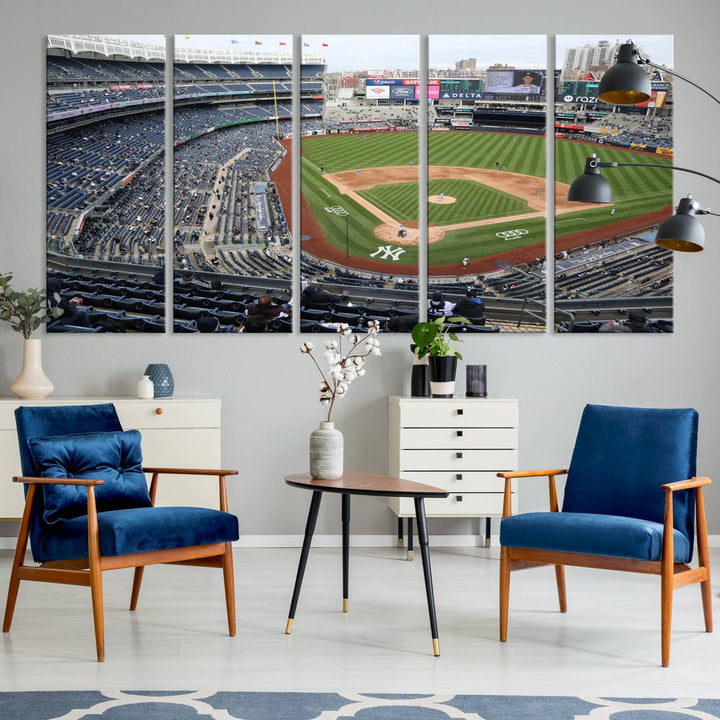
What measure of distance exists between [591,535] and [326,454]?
1077 millimetres

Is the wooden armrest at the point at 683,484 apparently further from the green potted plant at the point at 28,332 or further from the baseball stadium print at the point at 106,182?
the green potted plant at the point at 28,332

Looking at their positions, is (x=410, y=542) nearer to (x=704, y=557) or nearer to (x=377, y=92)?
(x=704, y=557)

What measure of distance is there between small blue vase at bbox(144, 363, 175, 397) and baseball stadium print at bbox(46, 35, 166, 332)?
0.96 feet

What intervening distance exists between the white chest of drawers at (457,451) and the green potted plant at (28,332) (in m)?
2.06

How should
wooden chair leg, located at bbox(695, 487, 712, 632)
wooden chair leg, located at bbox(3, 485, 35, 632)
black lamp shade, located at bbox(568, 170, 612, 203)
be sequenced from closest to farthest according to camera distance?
wooden chair leg, located at bbox(3, 485, 35, 632)
wooden chair leg, located at bbox(695, 487, 712, 632)
black lamp shade, located at bbox(568, 170, 612, 203)

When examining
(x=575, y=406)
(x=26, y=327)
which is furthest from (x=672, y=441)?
(x=26, y=327)

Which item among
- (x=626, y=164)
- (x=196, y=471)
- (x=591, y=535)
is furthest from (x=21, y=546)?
(x=626, y=164)

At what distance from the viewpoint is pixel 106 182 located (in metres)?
5.40

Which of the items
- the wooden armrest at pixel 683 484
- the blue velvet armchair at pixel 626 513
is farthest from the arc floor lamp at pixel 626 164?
the wooden armrest at pixel 683 484

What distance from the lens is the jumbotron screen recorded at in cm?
545

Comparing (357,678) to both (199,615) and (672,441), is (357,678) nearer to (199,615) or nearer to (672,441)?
(199,615)

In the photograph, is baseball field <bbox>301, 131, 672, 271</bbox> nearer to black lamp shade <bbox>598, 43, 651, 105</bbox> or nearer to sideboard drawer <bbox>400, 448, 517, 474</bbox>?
sideboard drawer <bbox>400, 448, 517, 474</bbox>

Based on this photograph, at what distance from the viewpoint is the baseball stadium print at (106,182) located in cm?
534

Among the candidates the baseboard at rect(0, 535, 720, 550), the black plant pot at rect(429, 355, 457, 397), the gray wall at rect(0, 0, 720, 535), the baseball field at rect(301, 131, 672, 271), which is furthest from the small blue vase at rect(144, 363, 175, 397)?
the black plant pot at rect(429, 355, 457, 397)
